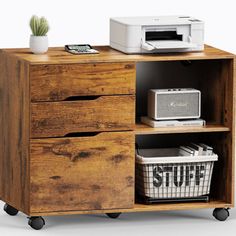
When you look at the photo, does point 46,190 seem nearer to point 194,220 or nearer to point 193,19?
point 194,220

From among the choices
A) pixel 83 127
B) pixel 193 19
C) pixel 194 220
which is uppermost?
pixel 193 19

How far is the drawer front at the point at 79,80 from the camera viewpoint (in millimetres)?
6102

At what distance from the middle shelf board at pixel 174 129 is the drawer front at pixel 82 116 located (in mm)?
86

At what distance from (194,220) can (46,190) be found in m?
0.85

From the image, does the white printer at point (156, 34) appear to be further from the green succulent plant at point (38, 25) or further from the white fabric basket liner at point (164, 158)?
the white fabric basket liner at point (164, 158)

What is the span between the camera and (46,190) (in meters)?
6.21

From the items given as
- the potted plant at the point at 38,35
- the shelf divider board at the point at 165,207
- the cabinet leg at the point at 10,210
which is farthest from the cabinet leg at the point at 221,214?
the potted plant at the point at 38,35

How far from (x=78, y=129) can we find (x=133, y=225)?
0.62 m

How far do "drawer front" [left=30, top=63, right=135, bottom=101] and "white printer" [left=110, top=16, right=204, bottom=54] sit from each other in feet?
0.70

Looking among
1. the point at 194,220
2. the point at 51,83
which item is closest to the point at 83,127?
the point at 51,83

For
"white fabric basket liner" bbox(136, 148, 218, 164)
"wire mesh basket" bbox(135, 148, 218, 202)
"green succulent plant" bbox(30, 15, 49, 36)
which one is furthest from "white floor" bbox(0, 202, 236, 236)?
"green succulent plant" bbox(30, 15, 49, 36)

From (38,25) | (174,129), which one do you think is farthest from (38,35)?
(174,129)

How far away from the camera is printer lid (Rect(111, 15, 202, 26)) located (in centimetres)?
647

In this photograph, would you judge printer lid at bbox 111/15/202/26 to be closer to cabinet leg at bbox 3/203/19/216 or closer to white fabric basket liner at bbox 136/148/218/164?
white fabric basket liner at bbox 136/148/218/164
